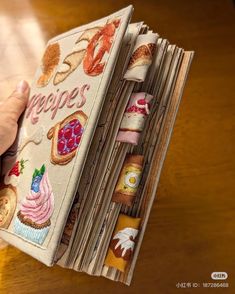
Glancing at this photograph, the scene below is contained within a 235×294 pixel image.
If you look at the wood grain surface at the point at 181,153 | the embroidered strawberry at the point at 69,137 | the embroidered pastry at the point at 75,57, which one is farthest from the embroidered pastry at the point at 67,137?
the wood grain surface at the point at 181,153

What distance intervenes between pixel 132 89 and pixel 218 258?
38 cm

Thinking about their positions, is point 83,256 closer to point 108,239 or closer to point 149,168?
point 108,239

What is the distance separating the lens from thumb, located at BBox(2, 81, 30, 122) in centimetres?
59

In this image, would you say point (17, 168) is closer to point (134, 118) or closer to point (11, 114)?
point (11, 114)

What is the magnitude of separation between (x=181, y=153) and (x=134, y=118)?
0.91 feet

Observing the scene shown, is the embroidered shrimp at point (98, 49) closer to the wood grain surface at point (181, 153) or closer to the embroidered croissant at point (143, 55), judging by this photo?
the embroidered croissant at point (143, 55)

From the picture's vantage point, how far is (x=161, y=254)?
60 cm

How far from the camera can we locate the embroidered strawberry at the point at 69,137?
0.43m

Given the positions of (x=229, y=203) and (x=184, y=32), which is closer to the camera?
(x=229, y=203)

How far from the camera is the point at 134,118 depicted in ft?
1.44

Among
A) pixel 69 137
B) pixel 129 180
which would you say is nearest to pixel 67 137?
pixel 69 137

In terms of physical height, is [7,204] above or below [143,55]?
below

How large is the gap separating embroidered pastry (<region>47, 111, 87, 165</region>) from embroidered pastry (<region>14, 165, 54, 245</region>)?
0.12 ft

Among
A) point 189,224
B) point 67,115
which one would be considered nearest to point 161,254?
point 189,224
